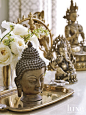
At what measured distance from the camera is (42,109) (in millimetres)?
815

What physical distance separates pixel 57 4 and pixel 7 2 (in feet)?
3.68

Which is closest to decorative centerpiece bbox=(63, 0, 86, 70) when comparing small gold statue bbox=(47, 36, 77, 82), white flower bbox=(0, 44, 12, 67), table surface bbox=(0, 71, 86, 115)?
small gold statue bbox=(47, 36, 77, 82)

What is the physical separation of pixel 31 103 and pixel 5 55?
0.85ft

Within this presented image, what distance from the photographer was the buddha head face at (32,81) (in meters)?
0.83

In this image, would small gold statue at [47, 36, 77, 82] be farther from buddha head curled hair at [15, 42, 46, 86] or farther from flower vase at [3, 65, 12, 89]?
buddha head curled hair at [15, 42, 46, 86]

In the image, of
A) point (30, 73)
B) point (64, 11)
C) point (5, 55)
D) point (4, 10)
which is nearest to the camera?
point (30, 73)

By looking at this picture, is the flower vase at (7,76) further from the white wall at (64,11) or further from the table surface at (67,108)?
the white wall at (64,11)

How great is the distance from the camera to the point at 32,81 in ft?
2.74

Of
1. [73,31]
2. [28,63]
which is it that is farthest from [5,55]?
[73,31]

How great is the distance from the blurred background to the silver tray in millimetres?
1470

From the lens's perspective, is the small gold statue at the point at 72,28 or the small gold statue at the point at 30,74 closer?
the small gold statue at the point at 30,74

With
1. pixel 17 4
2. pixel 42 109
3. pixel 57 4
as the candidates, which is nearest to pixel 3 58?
pixel 42 109

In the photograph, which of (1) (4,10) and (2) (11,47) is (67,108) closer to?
(2) (11,47)

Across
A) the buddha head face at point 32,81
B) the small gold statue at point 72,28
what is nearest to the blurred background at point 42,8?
the small gold statue at point 72,28
